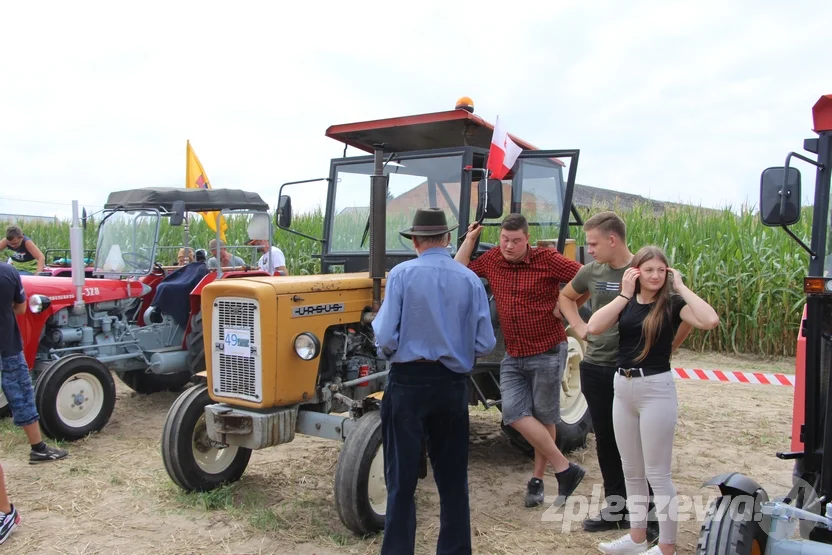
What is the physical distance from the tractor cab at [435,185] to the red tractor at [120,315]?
78.7 inches

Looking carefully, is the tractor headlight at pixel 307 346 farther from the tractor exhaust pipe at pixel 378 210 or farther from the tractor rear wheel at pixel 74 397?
the tractor rear wheel at pixel 74 397

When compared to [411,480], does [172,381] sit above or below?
below

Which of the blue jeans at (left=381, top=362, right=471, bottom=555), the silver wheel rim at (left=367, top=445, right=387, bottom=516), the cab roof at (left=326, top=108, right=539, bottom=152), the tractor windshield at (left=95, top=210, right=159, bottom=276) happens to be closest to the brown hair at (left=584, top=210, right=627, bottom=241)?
the blue jeans at (left=381, top=362, right=471, bottom=555)

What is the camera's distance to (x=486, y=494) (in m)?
4.50

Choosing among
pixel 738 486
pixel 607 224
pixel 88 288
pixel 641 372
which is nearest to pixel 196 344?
pixel 88 288

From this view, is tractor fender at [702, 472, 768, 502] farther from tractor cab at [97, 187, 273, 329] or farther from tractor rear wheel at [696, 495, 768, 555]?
tractor cab at [97, 187, 273, 329]

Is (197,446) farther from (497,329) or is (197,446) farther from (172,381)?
(172,381)

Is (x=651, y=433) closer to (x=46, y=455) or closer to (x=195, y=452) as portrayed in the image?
(x=195, y=452)

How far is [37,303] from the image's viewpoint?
5977 millimetres

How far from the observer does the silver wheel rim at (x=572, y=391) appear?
5266 mm

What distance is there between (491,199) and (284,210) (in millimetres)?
1806

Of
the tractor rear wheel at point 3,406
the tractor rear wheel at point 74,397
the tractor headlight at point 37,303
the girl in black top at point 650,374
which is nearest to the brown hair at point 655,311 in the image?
the girl in black top at point 650,374

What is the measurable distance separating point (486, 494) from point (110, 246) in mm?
4951

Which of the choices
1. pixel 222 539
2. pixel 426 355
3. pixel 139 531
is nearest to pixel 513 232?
pixel 426 355
